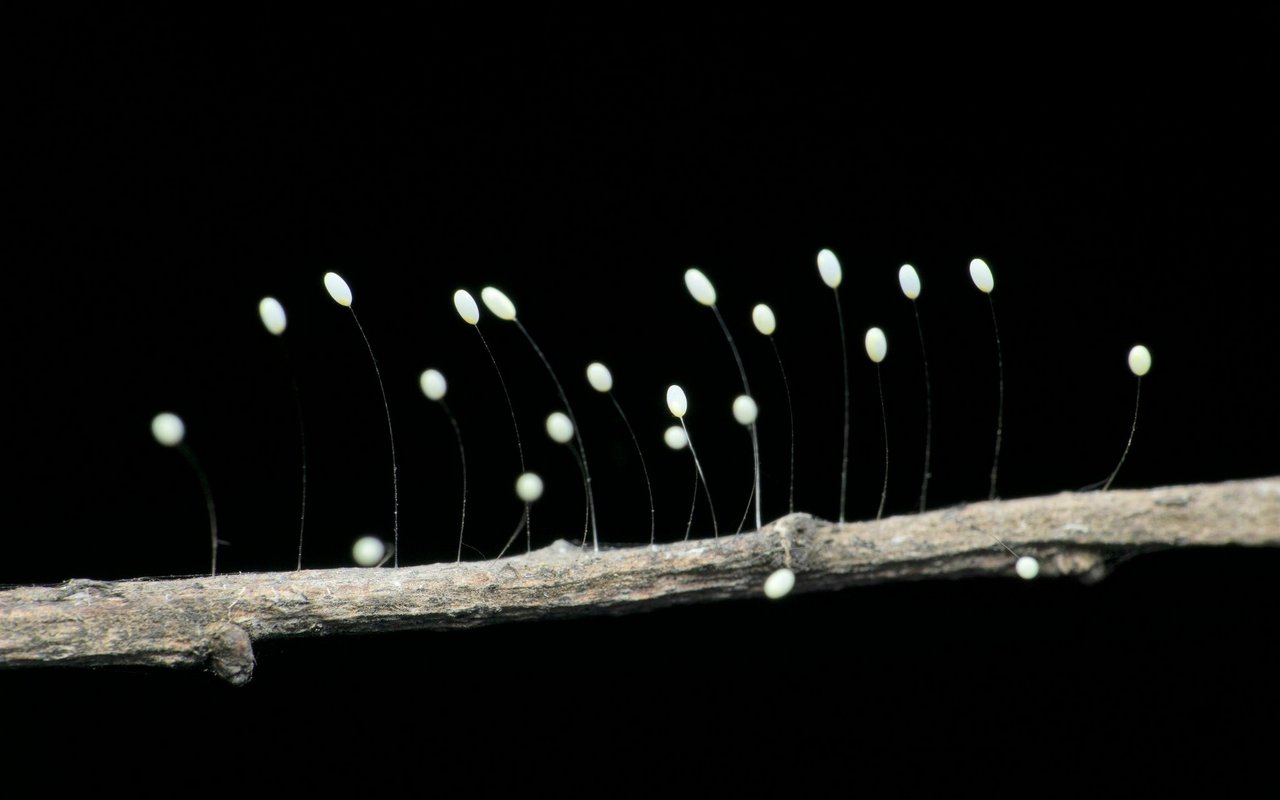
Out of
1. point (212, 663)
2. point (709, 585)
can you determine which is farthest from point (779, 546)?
point (212, 663)

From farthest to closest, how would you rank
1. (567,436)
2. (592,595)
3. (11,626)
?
(567,436) < (592,595) < (11,626)

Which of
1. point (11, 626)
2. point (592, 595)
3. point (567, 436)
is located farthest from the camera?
point (567, 436)

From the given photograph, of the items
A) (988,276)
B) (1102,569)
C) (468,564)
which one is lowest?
(1102,569)

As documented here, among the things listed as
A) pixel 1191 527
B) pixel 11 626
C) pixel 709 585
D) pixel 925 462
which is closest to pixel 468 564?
pixel 709 585

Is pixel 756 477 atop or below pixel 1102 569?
atop

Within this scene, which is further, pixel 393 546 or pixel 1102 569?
pixel 393 546

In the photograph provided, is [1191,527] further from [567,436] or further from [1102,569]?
[567,436]
